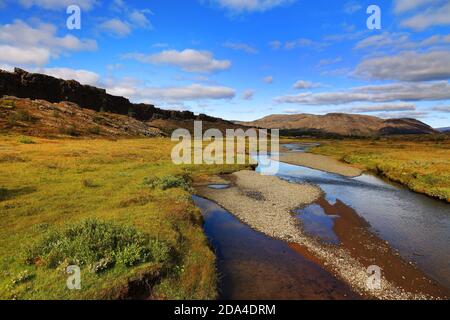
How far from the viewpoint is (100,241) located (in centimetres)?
1616

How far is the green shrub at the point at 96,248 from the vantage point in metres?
14.7

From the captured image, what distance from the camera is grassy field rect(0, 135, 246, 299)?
523 inches

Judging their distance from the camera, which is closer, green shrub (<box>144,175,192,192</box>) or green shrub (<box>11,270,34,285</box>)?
green shrub (<box>11,270,34,285</box>)

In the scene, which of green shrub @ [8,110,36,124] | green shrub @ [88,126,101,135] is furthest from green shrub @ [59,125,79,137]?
green shrub @ [8,110,36,124]

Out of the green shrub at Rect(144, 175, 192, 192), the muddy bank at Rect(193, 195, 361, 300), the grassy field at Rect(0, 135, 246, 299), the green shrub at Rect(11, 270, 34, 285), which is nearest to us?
the green shrub at Rect(11, 270, 34, 285)

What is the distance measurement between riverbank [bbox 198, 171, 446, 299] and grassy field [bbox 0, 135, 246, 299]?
21.2 ft

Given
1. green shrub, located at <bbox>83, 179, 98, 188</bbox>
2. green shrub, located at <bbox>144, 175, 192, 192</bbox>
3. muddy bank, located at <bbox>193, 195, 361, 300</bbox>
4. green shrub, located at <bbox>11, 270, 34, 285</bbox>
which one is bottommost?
muddy bank, located at <bbox>193, 195, 361, 300</bbox>

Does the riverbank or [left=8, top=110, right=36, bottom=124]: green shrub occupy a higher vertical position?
[left=8, top=110, right=36, bottom=124]: green shrub

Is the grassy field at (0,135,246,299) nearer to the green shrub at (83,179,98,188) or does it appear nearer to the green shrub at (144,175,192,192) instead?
the green shrub at (83,179,98,188)

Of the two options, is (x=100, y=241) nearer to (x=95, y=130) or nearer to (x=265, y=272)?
(x=265, y=272)

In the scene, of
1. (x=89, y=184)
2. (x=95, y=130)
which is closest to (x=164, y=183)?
(x=89, y=184)

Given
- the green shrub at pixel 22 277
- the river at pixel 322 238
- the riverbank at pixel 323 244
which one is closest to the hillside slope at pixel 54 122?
the riverbank at pixel 323 244
